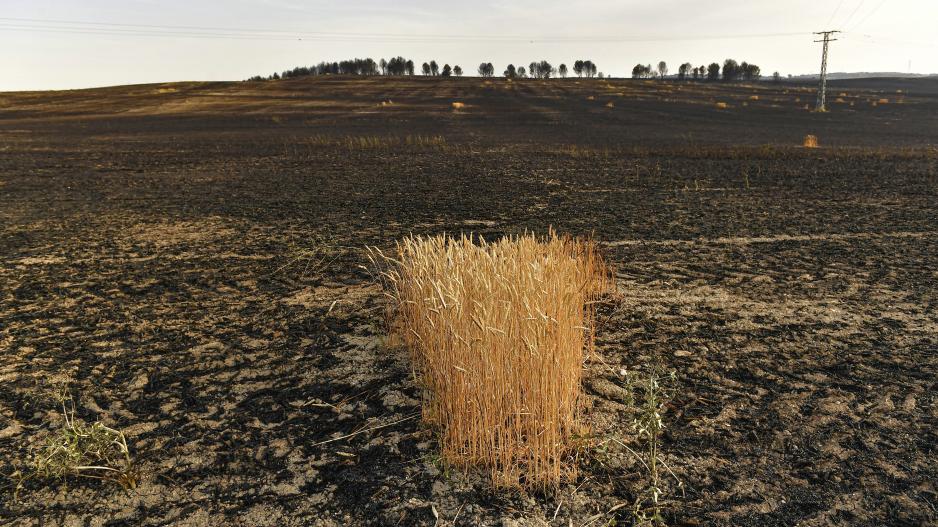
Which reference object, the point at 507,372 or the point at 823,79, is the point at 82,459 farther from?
the point at 823,79

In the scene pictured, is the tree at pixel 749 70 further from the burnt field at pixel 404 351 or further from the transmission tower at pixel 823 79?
the burnt field at pixel 404 351

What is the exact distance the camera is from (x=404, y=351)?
4801 millimetres

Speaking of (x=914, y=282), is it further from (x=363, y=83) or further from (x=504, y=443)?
(x=363, y=83)

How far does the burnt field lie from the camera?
9.98 ft

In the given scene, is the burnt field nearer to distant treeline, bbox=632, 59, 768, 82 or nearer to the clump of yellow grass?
the clump of yellow grass

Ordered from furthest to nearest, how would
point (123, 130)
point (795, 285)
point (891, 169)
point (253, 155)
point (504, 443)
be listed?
1. point (123, 130)
2. point (253, 155)
3. point (891, 169)
4. point (795, 285)
5. point (504, 443)

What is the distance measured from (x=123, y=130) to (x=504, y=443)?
122 ft

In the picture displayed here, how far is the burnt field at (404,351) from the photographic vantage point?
3.04 metres

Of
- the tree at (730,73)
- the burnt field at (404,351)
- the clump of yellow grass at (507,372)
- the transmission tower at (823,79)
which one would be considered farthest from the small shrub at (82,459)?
the tree at (730,73)

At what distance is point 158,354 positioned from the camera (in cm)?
475

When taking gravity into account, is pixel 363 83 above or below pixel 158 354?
above

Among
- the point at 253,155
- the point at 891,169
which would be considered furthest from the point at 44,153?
the point at 891,169

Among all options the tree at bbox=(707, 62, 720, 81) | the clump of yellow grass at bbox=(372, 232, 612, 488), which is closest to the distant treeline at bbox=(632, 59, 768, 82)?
the tree at bbox=(707, 62, 720, 81)

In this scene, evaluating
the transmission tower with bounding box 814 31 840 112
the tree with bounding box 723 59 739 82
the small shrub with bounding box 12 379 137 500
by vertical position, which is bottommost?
the small shrub with bounding box 12 379 137 500
